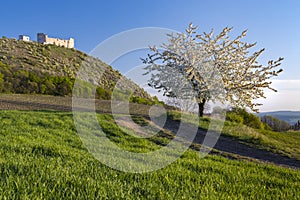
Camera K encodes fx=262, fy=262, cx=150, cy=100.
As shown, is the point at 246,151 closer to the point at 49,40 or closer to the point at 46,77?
the point at 46,77

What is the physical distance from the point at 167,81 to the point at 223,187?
14883 millimetres

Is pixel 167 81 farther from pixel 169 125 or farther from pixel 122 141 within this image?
pixel 122 141

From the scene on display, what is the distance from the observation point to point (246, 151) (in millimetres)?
11391

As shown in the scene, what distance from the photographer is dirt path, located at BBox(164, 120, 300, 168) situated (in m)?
10.3

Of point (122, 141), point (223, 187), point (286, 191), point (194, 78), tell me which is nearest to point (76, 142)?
point (122, 141)

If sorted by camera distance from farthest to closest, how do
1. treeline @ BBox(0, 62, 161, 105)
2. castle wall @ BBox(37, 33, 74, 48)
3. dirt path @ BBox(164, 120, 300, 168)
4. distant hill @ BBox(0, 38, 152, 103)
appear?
castle wall @ BBox(37, 33, 74, 48), treeline @ BBox(0, 62, 161, 105), distant hill @ BBox(0, 38, 152, 103), dirt path @ BBox(164, 120, 300, 168)

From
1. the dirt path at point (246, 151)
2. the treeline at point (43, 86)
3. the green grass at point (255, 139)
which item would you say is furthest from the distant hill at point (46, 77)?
the green grass at point (255, 139)

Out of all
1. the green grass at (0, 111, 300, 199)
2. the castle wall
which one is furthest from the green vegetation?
the castle wall

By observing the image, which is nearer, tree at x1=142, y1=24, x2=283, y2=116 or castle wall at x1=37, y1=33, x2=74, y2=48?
tree at x1=142, y1=24, x2=283, y2=116

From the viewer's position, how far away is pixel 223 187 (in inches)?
159

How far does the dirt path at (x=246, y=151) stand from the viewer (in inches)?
404

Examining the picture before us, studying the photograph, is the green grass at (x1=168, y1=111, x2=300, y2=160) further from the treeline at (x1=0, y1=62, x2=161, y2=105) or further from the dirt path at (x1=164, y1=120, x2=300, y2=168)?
the treeline at (x1=0, y1=62, x2=161, y2=105)

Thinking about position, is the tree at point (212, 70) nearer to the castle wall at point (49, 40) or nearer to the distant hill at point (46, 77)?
the distant hill at point (46, 77)

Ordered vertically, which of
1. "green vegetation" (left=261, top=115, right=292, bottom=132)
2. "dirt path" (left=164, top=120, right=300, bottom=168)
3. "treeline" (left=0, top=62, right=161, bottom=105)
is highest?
"treeline" (left=0, top=62, right=161, bottom=105)
